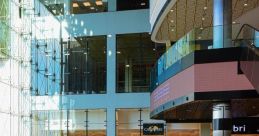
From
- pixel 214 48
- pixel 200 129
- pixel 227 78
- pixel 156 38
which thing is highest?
pixel 156 38

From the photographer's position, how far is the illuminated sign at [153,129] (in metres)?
28.2

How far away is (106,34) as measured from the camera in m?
29.8

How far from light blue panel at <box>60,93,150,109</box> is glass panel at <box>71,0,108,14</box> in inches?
194

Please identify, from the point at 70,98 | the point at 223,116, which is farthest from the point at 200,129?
the point at 223,116

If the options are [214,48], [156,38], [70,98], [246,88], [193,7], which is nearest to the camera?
[246,88]

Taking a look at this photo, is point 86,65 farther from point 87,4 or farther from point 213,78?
point 213,78

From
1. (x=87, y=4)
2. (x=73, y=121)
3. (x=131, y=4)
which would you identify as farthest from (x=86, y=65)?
(x=131, y=4)

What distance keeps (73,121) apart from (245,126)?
39.2 feet

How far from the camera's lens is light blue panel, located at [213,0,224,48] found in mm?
14641

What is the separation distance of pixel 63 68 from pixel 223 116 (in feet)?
55.6

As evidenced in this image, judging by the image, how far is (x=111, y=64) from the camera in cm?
2942

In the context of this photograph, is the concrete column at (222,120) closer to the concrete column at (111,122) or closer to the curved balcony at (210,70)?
the curved balcony at (210,70)

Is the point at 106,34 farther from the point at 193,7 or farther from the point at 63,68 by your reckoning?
the point at 193,7

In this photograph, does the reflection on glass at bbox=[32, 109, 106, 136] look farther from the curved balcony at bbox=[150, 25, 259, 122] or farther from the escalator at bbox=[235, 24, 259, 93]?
the escalator at bbox=[235, 24, 259, 93]
